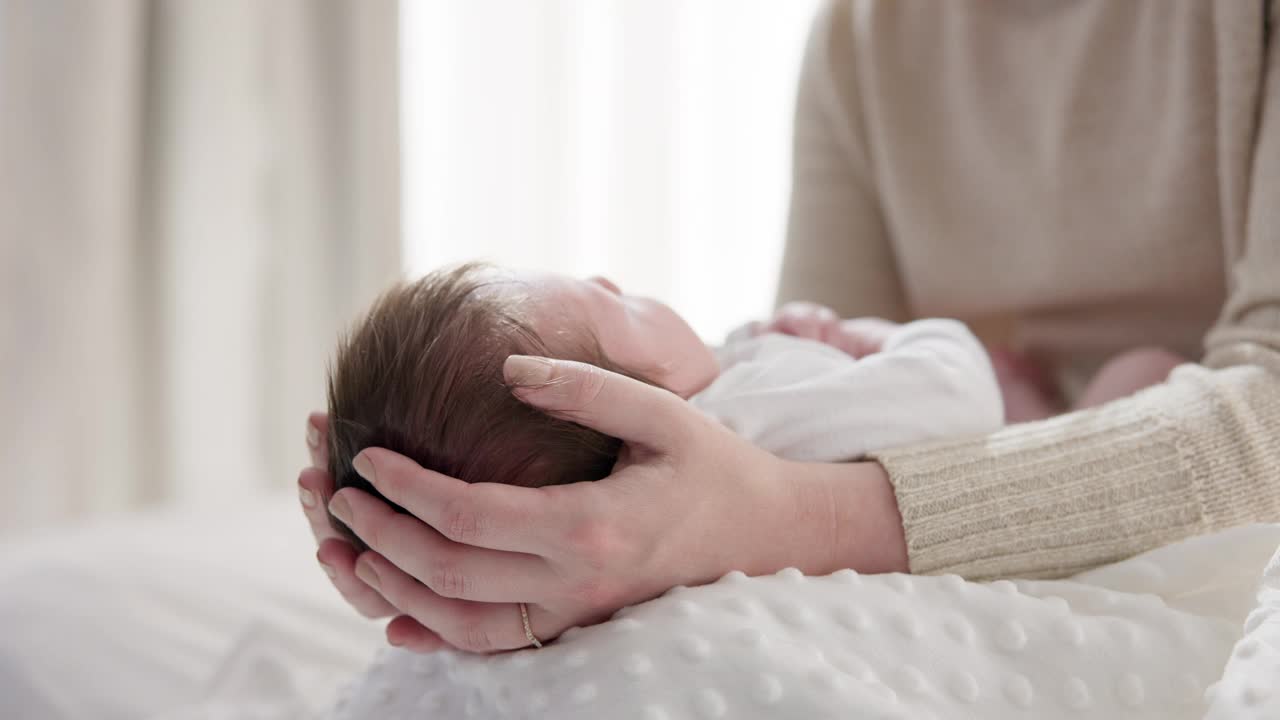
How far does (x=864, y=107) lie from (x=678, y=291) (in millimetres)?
1504

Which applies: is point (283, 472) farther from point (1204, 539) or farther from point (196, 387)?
Answer: point (1204, 539)

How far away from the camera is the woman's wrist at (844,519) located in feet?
2.52

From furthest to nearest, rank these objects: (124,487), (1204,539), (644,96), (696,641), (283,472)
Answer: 1. (644,96)
2. (283,472)
3. (124,487)
4. (1204,539)
5. (696,641)

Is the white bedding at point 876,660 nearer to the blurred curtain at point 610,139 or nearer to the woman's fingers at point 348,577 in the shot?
the woman's fingers at point 348,577

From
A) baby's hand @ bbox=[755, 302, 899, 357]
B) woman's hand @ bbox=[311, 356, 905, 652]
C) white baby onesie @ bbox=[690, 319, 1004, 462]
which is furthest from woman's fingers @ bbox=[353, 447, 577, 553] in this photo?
baby's hand @ bbox=[755, 302, 899, 357]

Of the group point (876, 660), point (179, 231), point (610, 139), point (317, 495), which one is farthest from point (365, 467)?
point (610, 139)

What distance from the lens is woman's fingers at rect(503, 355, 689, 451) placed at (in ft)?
2.16

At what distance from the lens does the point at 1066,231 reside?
135cm

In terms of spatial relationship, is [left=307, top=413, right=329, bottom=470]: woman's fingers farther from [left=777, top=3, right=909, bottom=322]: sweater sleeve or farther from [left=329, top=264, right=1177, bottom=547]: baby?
[left=777, top=3, right=909, bottom=322]: sweater sleeve

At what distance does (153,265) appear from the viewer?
2.27m

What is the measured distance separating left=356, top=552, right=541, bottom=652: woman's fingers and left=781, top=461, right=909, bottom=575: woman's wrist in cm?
21

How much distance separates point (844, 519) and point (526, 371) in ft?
0.96

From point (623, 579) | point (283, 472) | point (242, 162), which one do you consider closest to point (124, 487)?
point (283, 472)

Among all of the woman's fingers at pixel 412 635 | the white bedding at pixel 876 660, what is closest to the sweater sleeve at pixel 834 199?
the white bedding at pixel 876 660
